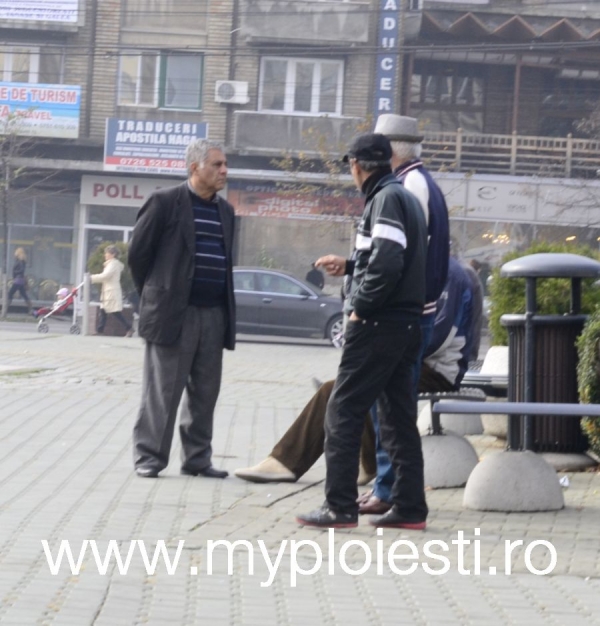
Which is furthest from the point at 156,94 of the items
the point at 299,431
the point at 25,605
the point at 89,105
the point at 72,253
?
the point at 25,605

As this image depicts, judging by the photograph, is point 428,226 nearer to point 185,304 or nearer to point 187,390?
point 185,304

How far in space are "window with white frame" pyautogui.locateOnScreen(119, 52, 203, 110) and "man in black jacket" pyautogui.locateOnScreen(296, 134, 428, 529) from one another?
103 ft

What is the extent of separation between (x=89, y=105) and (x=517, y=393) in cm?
3000

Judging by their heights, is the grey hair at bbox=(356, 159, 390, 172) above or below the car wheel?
above

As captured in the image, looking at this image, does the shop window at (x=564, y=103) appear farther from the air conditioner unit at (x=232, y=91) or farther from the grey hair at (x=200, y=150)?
the grey hair at (x=200, y=150)

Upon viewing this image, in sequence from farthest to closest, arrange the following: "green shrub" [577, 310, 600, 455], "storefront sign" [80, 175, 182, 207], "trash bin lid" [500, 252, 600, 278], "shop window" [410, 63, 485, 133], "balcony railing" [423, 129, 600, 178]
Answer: "shop window" [410, 63, 485, 133]
"storefront sign" [80, 175, 182, 207]
"balcony railing" [423, 129, 600, 178]
"trash bin lid" [500, 252, 600, 278]
"green shrub" [577, 310, 600, 455]

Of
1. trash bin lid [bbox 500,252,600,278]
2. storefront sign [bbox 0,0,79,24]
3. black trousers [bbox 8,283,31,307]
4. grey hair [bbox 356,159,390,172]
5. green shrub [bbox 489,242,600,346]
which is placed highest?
storefront sign [bbox 0,0,79,24]

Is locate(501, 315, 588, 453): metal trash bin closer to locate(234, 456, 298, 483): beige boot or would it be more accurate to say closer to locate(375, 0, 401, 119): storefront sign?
locate(234, 456, 298, 483): beige boot

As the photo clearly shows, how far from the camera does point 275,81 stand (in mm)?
37219

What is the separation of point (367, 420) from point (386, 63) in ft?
98.9

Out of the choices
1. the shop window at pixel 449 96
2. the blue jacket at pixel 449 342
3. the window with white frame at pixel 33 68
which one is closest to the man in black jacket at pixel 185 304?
the blue jacket at pixel 449 342

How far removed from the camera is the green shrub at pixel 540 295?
9.34 metres

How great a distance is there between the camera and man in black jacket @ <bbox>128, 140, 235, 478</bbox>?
789 cm

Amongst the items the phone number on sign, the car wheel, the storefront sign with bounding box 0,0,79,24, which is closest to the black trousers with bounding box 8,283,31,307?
the phone number on sign
